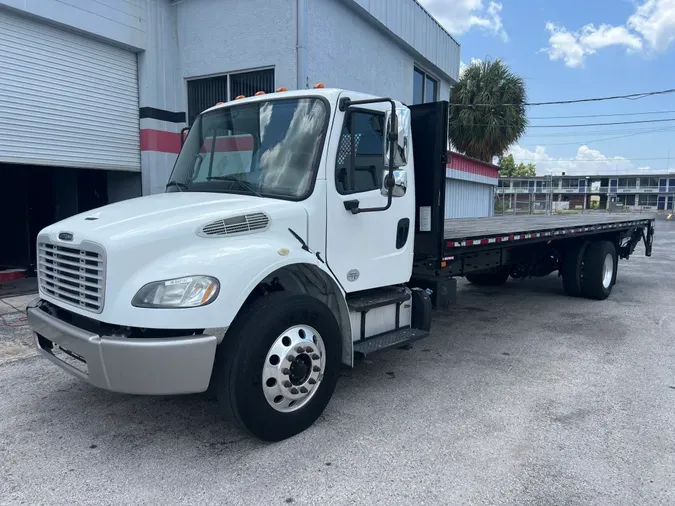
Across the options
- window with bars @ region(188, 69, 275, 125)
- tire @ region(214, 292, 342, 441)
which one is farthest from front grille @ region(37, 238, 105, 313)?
window with bars @ region(188, 69, 275, 125)

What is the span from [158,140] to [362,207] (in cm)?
764

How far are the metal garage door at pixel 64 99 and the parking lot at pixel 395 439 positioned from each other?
4.29 m

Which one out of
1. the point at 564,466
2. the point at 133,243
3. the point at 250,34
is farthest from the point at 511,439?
the point at 250,34

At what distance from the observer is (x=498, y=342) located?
6.34m

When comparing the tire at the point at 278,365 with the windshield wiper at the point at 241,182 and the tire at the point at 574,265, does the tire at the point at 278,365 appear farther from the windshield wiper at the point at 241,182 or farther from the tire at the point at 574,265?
the tire at the point at 574,265

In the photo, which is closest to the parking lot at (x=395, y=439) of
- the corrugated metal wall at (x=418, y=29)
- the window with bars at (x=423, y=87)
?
the corrugated metal wall at (x=418, y=29)

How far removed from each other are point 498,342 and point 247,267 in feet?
13.6

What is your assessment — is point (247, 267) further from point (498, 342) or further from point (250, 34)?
point (250, 34)

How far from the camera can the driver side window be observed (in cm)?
396

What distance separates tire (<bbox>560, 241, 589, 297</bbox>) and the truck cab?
521cm

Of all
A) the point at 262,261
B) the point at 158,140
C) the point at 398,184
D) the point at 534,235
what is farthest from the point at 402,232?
the point at 158,140

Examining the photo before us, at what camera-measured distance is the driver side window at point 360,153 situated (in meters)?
3.96

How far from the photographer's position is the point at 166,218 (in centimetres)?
336

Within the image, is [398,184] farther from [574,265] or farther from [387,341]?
[574,265]
